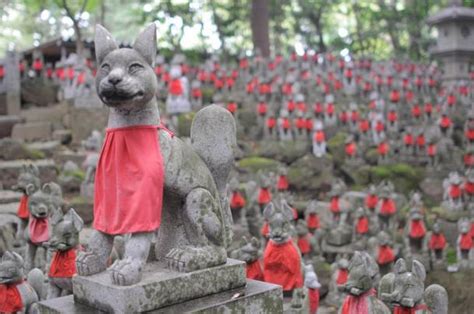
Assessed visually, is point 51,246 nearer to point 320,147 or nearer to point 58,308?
point 58,308

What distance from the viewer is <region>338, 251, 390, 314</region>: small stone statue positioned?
15.1 ft

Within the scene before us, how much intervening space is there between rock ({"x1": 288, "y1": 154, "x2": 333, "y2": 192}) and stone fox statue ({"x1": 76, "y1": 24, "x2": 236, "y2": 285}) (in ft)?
36.0

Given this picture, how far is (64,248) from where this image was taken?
17.8 ft

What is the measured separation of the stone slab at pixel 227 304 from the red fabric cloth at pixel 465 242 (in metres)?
6.34

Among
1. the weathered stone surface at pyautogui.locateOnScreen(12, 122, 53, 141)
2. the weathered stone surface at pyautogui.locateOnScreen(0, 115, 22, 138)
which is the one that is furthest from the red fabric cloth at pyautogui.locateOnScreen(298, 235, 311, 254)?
the weathered stone surface at pyautogui.locateOnScreen(12, 122, 53, 141)

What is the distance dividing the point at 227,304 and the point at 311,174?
11.4 metres

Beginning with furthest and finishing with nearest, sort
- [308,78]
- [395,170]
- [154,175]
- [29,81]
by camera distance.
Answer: [308,78], [29,81], [395,170], [154,175]

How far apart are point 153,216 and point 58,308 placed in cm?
78

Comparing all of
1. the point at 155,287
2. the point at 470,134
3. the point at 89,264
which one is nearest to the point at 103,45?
the point at 89,264

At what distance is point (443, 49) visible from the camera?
18141 millimetres

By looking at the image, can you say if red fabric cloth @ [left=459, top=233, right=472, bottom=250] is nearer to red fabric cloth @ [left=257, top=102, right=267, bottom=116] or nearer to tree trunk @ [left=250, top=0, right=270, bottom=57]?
red fabric cloth @ [left=257, top=102, right=267, bottom=116]

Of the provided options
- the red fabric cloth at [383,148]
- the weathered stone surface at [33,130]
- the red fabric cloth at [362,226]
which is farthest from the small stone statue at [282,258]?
the weathered stone surface at [33,130]

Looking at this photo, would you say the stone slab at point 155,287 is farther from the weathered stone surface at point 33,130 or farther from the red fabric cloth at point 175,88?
the red fabric cloth at point 175,88

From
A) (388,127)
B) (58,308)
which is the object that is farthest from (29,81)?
(58,308)
